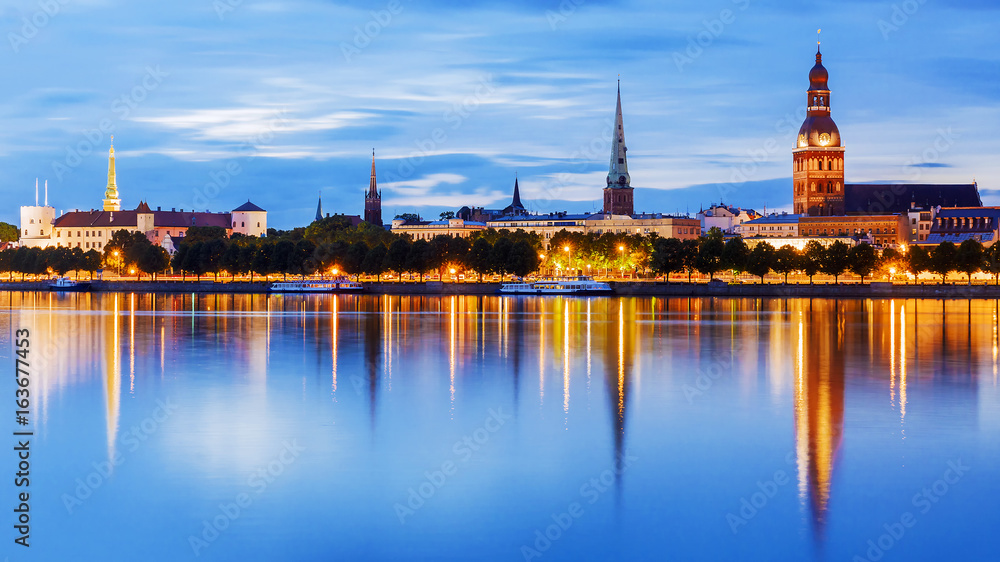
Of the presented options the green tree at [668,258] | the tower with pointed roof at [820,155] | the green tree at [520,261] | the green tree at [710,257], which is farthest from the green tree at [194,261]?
the tower with pointed roof at [820,155]

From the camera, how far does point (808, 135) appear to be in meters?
132

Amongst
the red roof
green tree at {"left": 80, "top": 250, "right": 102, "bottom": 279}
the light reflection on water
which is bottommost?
the light reflection on water

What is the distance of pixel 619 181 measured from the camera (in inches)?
5817

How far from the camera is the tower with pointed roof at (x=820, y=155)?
131000mm

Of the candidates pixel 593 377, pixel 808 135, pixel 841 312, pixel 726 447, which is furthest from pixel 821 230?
pixel 726 447

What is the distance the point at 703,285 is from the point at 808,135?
56997mm

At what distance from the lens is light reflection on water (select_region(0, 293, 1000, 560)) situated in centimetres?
1182

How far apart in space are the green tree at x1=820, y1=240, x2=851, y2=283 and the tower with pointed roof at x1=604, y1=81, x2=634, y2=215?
60.8 metres

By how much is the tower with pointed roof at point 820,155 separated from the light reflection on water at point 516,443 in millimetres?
101173

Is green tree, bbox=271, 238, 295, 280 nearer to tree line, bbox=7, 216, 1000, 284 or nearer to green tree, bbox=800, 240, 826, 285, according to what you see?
tree line, bbox=7, 216, 1000, 284

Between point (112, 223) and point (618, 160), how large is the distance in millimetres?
68121

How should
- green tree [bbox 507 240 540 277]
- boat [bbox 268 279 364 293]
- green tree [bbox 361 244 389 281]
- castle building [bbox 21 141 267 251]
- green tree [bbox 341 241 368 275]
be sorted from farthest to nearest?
castle building [bbox 21 141 267 251], green tree [bbox 341 241 368 275], green tree [bbox 361 244 389 281], green tree [bbox 507 240 540 277], boat [bbox 268 279 364 293]

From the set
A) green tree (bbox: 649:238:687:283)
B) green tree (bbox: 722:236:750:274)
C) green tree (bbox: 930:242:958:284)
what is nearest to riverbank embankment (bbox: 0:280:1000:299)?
green tree (bbox: 930:242:958:284)

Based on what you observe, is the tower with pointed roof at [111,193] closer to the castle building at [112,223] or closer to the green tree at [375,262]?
the castle building at [112,223]
